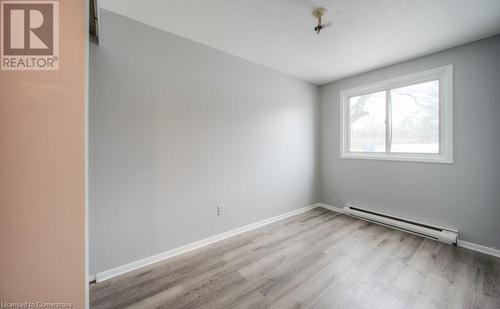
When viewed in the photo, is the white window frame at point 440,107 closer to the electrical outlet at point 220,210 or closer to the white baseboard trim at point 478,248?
the white baseboard trim at point 478,248

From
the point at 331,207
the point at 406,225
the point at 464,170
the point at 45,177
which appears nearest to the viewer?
the point at 45,177

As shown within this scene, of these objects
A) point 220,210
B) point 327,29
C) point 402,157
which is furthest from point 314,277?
point 327,29

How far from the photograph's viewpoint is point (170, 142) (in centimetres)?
209

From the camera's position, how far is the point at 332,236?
260cm

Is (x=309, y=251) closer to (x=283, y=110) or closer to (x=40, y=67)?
(x=283, y=110)

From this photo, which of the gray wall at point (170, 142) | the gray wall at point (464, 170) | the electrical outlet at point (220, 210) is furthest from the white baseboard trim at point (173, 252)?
the gray wall at point (464, 170)

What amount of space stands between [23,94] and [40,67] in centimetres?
12

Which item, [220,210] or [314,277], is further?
[220,210]

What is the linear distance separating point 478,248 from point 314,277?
2.15 metres

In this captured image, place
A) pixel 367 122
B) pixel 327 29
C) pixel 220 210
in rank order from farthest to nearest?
1. pixel 367 122
2. pixel 220 210
3. pixel 327 29

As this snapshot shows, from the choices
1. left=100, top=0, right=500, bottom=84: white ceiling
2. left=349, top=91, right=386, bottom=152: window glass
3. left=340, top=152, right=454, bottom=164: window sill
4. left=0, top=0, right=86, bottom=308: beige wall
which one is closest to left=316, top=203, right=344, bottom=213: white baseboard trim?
left=340, top=152, right=454, bottom=164: window sill

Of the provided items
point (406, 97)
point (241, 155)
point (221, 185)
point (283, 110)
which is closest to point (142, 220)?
point (221, 185)

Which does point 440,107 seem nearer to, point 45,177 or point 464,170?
point 464,170

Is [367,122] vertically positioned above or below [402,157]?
above
